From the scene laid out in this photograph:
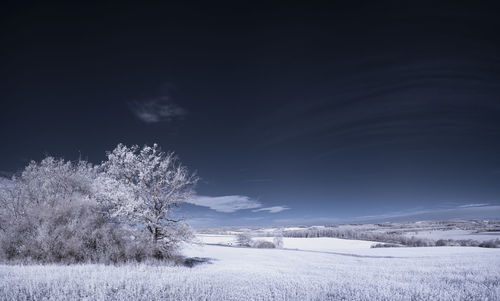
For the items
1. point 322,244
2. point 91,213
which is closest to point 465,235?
point 322,244

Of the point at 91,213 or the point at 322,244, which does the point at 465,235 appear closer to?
the point at 322,244

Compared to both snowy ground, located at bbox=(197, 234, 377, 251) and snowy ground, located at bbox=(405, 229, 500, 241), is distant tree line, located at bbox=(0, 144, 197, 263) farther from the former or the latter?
snowy ground, located at bbox=(405, 229, 500, 241)

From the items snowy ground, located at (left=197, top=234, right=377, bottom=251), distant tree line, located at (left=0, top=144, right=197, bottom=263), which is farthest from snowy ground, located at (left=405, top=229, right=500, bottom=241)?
distant tree line, located at (left=0, top=144, right=197, bottom=263)

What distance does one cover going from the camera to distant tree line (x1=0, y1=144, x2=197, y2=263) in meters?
17.2

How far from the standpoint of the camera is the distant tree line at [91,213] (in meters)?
17.2

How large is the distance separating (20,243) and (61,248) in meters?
2.64

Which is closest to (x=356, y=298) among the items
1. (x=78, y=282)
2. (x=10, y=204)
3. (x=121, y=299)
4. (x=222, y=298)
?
(x=222, y=298)

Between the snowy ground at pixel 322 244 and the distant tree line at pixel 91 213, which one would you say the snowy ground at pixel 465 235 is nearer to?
the snowy ground at pixel 322 244

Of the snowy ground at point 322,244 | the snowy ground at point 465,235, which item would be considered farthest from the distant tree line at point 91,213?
the snowy ground at point 465,235

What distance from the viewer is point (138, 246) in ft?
68.6

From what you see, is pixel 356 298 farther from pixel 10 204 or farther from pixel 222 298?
pixel 10 204

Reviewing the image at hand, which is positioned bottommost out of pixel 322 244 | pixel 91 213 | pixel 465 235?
pixel 322 244

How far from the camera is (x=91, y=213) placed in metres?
20.0

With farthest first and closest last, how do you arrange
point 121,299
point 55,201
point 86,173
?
point 86,173 → point 55,201 → point 121,299
